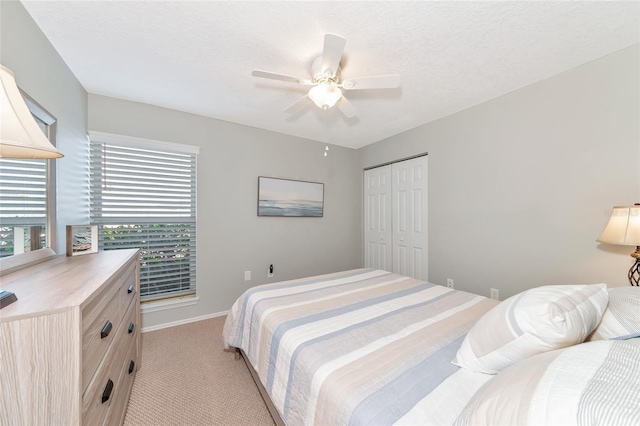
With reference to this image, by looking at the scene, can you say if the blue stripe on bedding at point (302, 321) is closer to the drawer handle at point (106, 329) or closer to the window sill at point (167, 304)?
the drawer handle at point (106, 329)

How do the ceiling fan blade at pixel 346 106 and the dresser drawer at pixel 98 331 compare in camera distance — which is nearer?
the dresser drawer at pixel 98 331

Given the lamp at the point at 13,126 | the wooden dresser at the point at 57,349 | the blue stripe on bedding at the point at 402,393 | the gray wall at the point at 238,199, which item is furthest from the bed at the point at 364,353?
the gray wall at the point at 238,199

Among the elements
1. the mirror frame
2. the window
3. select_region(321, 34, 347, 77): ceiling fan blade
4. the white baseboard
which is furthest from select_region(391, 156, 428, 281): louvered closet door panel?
the mirror frame

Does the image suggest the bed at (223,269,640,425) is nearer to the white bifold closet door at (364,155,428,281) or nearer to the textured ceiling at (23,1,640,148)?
the white bifold closet door at (364,155,428,281)

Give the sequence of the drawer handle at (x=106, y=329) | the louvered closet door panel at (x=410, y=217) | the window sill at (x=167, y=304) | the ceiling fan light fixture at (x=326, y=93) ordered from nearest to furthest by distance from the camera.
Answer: the drawer handle at (x=106, y=329) → the ceiling fan light fixture at (x=326, y=93) → the window sill at (x=167, y=304) → the louvered closet door panel at (x=410, y=217)

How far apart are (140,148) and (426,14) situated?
2.78 m

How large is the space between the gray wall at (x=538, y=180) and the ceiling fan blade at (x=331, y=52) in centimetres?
185

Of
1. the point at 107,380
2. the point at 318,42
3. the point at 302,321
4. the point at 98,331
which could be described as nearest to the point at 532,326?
the point at 302,321

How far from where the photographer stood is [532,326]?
810 mm

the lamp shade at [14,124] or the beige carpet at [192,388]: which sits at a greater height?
the lamp shade at [14,124]

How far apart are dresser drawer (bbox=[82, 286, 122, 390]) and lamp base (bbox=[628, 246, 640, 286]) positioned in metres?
2.91

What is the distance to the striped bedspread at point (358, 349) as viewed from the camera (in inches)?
32.3

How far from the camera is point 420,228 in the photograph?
3.12 meters

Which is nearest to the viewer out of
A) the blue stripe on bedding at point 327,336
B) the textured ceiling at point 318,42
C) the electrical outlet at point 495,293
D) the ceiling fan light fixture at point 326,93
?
the blue stripe on bedding at point 327,336
